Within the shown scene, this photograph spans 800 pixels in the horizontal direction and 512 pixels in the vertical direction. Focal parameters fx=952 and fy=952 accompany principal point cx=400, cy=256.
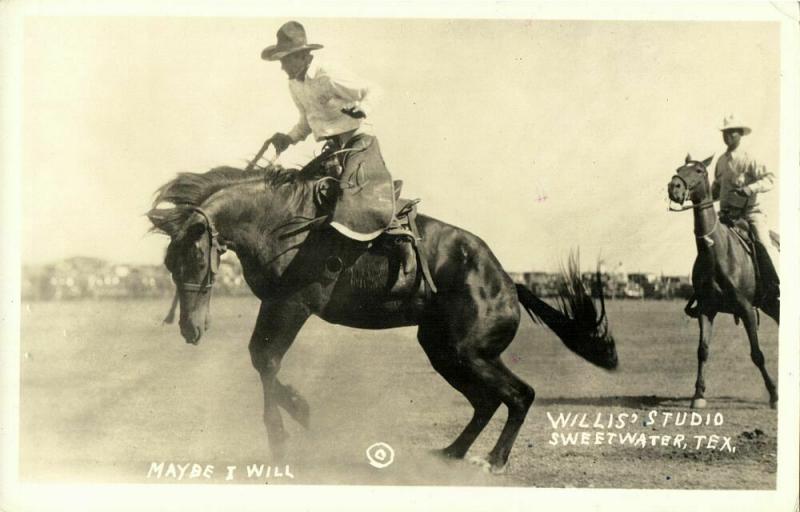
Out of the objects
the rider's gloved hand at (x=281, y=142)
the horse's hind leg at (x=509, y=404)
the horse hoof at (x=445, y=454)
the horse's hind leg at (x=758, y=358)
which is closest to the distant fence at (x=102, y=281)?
the rider's gloved hand at (x=281, y=142)

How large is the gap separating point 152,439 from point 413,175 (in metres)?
2.23

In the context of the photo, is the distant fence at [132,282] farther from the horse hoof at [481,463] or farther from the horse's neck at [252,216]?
the horse hoof at [481,463]

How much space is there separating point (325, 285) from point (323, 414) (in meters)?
0.81

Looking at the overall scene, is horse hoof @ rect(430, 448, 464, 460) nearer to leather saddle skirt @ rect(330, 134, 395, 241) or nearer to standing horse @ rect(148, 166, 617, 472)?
standing horse @ rect(148, 166, 617, 472)

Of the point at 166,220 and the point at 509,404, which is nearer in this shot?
the point at 166,220

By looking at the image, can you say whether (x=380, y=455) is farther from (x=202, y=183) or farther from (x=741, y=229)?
(x=741, y=229)

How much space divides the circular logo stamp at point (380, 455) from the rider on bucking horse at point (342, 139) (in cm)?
111

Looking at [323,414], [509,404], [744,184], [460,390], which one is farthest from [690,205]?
[323,414]

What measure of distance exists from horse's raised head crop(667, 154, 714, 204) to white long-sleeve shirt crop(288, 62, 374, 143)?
76.1 inches

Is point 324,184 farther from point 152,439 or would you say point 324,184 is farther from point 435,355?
point 152,439

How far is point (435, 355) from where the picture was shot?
5645mm

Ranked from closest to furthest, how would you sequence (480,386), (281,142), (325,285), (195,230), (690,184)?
(195,230) < (325,285) < (480,386) < (281,142) < (690,184)

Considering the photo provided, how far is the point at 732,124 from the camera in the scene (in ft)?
19.2

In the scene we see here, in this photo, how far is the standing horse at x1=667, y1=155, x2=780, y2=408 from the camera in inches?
229
